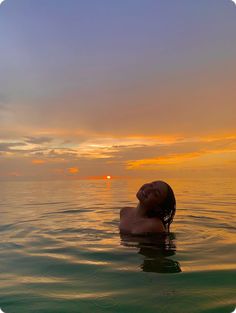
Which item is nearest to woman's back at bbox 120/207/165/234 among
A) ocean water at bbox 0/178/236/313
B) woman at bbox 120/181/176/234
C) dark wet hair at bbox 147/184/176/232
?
woman at bbox 120/181/176/234

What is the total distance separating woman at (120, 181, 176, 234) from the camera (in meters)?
7.61

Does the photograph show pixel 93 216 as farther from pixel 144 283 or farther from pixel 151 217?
pixel 144 283

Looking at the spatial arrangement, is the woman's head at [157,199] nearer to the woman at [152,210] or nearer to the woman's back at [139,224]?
the woman at [152,210]

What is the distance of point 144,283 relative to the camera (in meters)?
4.47

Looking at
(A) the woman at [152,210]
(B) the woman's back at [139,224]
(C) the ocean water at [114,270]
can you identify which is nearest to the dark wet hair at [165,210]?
(A) the woman at [152,210]

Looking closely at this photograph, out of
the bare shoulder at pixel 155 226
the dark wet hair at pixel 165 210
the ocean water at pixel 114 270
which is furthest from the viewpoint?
the dark wet hair at pixel 165 210

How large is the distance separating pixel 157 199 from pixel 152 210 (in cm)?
29

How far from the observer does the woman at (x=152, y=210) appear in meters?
7.61

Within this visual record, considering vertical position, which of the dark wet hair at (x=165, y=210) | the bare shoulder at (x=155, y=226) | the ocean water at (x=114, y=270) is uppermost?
the dark wet hair at (x=165, y=210)

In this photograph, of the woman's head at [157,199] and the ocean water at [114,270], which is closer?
the ocean water at [114,270]

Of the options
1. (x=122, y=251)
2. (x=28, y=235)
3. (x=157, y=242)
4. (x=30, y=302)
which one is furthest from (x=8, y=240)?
(x=30, y=302)

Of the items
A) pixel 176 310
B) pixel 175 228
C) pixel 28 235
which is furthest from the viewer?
pixel 175 228

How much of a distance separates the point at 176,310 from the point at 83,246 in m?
3.30

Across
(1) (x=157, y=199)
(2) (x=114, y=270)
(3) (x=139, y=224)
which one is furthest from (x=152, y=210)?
(2) (x=114, y=270)
